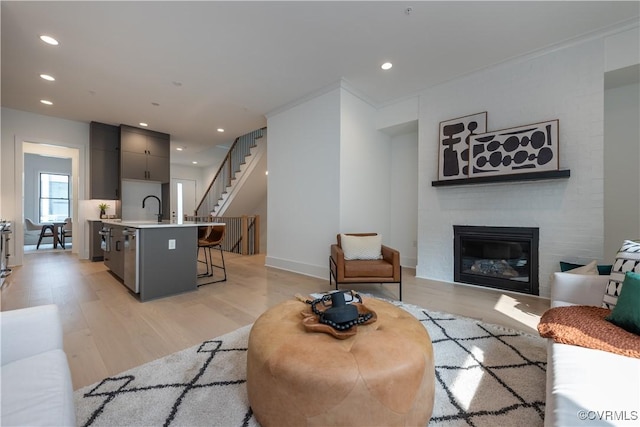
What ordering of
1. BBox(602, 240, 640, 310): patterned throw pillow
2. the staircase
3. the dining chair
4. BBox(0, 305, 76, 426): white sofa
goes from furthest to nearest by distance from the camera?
the dining chair → the staircase → BBox(602, 240, 640, 310): patterned throw pillow → BBox(0, 305, 76, 426): white sofa

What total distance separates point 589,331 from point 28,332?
2.60m

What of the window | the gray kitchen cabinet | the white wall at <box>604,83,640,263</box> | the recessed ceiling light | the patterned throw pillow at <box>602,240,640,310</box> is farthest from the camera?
the window

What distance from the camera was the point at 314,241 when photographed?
13.9 ft

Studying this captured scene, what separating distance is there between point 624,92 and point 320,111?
3833mm

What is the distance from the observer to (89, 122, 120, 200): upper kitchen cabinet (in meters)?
5.59

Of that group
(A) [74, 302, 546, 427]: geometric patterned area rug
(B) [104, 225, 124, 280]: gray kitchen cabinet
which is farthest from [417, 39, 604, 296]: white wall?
(B) [104, 225, 124, 280]: gray kitchen cabinet

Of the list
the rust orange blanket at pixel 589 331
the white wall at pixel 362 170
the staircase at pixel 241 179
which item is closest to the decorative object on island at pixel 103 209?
the staircase at pixel 241 179

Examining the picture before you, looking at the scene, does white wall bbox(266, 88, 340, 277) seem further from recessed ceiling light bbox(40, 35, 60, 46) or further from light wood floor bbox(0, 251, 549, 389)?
recessed ceiling light bbox(40, 35, 60, 46)

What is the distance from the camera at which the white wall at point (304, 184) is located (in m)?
4.03

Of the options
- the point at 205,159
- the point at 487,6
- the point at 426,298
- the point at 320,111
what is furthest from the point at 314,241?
the point at 205,159

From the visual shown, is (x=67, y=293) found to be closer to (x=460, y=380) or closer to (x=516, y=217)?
(x=460, y=380)

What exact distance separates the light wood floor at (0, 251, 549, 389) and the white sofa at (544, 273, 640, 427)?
1327 millimetres

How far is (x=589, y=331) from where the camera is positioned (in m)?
1.29

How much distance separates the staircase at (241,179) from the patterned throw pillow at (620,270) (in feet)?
19.1
